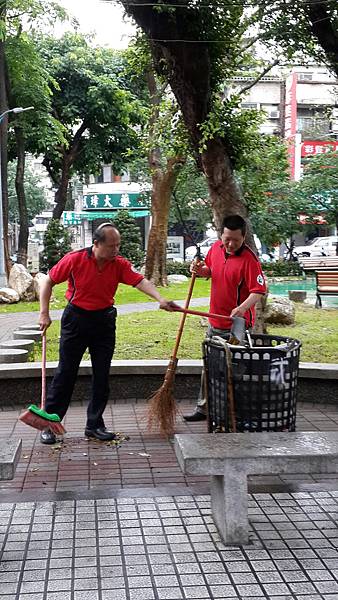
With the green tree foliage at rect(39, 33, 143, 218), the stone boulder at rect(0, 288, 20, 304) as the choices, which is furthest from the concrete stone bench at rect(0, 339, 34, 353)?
the green tree foliage at rect(39, 33, 143, 218)

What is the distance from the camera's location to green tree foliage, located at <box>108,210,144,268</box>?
27.2 m

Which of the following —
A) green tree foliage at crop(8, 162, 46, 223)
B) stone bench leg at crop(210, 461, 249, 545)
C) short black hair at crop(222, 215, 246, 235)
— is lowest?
stone bench leg at crop(210, 461, 249, 545)

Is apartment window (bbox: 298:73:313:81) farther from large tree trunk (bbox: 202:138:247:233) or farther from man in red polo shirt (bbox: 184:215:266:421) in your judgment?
man in red polo shirt (bbox: 184:215:266:421)

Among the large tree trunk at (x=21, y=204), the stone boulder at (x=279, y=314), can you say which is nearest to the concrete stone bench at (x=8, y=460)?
the stone boulder at (x=279, y=314)

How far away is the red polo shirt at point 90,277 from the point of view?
5195 millimetres

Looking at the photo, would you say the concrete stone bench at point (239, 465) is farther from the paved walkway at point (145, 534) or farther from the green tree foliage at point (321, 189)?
the green tree foliage at point (321, 189)

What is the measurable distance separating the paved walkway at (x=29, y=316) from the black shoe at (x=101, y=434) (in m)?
5.22

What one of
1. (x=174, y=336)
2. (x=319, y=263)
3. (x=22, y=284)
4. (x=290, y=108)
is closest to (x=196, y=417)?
(x=174, y=336)

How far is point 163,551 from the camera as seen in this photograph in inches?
142

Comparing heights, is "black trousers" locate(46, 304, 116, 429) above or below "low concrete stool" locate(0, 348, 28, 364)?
above

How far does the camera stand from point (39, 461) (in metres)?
5.02

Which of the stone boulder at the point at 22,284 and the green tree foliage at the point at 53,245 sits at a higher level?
the green tree foliage at the point at 53,245

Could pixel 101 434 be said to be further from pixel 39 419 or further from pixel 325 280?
pixel 325 280

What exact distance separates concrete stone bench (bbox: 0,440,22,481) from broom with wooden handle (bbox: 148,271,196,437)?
1.85m
